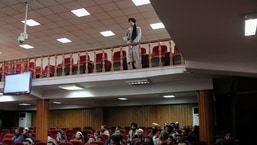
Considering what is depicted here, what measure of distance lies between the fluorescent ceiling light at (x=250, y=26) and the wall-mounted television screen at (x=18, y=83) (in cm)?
724

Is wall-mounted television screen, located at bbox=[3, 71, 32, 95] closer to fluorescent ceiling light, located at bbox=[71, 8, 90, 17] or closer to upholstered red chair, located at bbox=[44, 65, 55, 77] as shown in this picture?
upholstered red chair, located at bbox=[44, 65, 55, 77]

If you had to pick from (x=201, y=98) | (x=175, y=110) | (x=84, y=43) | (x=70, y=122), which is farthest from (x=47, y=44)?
(x=201, y=98)

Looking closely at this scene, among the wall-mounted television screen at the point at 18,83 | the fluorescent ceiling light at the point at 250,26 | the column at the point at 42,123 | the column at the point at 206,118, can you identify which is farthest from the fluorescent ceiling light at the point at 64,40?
the fluorescent ceiling light at the point at 250,26

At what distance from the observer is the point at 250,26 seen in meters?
3.90

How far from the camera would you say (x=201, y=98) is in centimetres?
823

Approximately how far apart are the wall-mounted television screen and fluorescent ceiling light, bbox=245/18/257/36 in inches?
285

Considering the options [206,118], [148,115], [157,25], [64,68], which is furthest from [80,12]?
[148,115]

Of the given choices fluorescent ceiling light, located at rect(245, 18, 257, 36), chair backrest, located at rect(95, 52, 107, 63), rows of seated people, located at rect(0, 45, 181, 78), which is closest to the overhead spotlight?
fluorescent ceiling light, located at rect(245, 18, 257, 36)

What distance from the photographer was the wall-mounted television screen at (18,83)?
365 inches

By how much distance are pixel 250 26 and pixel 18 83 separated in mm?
7884

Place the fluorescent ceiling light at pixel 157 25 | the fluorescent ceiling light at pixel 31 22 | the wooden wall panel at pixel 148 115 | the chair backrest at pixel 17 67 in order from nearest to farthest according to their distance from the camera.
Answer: the chair backrest at pixel 17 67
the fluorescent ceiling light at pixel 31 22
the fluorescent ceiling light at pixel 157 25
the wooden wall panel at pixel 148 115

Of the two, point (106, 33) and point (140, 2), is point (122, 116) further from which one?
point (140, 2)

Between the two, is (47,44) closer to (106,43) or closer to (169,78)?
(106,43)

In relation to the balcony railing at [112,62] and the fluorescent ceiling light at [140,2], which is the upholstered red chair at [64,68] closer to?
the balcony railing at [112,62]
